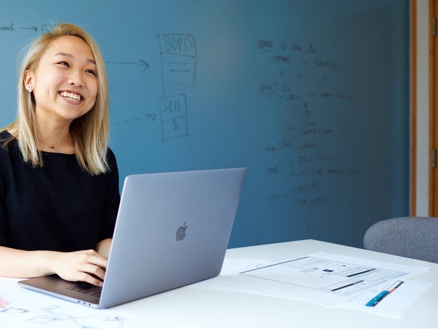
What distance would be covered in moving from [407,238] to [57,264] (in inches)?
48.7

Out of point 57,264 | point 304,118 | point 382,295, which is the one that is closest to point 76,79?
point 57,264

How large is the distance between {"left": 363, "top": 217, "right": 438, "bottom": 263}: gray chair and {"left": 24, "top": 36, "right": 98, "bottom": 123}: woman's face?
1.08 m

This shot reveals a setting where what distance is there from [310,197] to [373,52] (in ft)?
3.96

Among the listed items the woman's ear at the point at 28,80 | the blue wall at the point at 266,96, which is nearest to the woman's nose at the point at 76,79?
the woman's ear at the point at 28,80

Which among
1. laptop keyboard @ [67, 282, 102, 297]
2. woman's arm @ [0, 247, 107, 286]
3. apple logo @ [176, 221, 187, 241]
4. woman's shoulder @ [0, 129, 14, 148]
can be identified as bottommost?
laptop keyboard @ [67, 282, 102, 297]

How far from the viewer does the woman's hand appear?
1270mm

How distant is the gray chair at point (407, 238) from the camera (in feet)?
6.53

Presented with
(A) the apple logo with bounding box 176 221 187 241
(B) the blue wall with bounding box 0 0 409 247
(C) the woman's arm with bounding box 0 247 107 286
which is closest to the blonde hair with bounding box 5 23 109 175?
(C) the woman's arm with bounding box 0 247 107 286

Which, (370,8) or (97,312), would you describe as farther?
(370,8)

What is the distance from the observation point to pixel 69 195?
1.82 metres

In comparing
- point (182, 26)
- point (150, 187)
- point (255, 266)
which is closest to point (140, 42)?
point (182, 26)

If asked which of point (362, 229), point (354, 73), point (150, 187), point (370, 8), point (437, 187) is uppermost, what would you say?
point (370, 8)

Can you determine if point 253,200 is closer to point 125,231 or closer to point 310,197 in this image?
point 310,197

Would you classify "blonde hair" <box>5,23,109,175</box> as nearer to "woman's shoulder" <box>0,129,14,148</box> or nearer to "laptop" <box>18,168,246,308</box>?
"woman's shoulder" <box>0,129,14,148</box>
